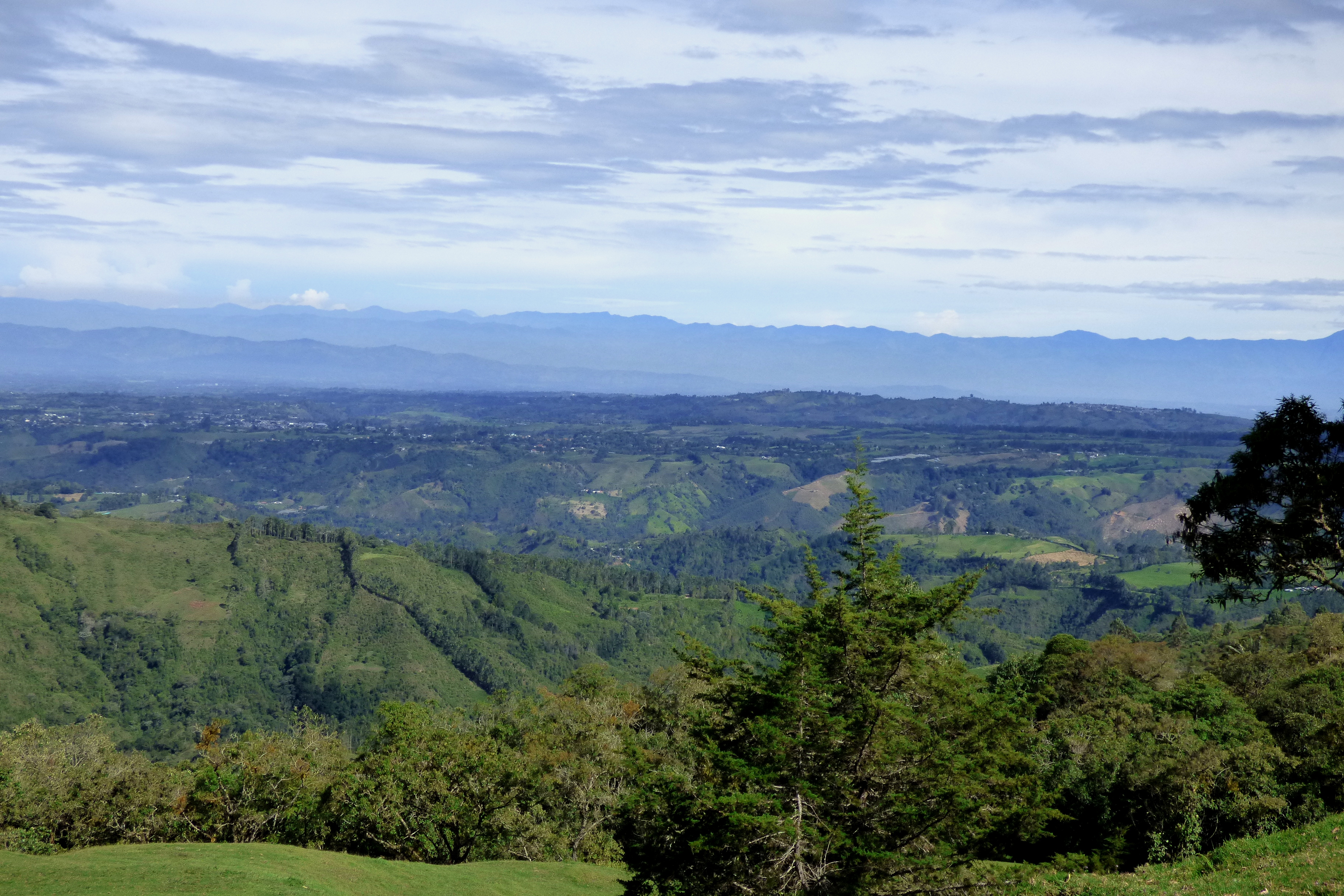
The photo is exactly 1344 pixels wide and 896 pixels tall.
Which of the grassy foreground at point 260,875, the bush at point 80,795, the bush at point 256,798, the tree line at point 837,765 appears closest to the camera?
the tree line at point 837,765

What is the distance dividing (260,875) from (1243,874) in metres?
26.2

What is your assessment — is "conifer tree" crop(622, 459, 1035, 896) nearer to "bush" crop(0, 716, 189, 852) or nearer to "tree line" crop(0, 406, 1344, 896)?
"tree line" crop(0, 406, 1344, 896)

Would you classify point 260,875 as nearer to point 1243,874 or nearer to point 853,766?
point 853,766

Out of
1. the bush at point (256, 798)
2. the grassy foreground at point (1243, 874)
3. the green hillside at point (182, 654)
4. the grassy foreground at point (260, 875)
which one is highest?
the grassy foreground at point (1243, 874)

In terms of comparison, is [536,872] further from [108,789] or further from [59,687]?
[59,687]

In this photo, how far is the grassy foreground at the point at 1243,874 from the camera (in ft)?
65.7

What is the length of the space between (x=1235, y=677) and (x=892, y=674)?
54491 millimetres

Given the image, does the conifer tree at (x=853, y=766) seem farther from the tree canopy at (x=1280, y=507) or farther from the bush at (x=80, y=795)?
the bush at (x=80, y=795)

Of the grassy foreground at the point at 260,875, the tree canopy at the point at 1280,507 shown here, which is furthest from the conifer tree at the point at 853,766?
the grassy foreground at the point at 260,875

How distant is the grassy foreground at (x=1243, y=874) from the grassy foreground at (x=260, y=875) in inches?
815

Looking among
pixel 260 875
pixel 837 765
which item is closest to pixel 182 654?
pixel 260 875

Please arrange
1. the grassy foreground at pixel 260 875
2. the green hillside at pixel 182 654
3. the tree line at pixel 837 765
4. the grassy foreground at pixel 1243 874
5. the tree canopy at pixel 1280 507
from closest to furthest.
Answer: the grassy foreground at pixel 1243 874 < the tree line at pixel 837 765 < the tree canopy at pixel 1280 507 < the grassy foreground at pixel 260 875 < the green hillside at pixel 182 654

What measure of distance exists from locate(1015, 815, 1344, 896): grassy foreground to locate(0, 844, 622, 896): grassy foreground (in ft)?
67.9

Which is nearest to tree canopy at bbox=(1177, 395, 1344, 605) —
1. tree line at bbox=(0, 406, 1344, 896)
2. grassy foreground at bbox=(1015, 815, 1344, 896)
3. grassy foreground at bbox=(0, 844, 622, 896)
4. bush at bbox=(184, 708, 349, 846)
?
tree line at bbox=(0, 406, 1344, 896)
